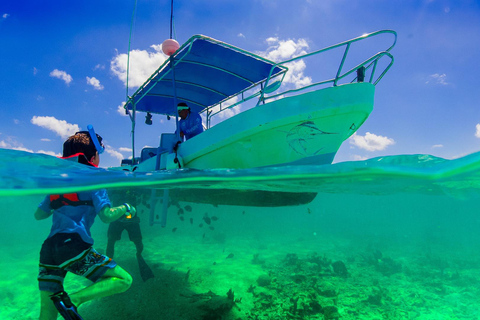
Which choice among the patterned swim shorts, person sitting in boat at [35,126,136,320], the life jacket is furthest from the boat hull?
the patterned swim shorts

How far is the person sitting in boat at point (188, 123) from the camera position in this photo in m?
6.53

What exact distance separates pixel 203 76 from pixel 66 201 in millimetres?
5898

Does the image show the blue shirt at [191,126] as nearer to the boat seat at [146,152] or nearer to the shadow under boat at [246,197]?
the shadow under boat at [246,197]

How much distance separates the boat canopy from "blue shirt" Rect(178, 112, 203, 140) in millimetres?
417

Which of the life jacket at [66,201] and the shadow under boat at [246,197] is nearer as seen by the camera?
the life jacket at [66,201]

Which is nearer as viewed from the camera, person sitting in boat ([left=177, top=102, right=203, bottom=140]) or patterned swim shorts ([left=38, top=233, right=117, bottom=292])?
patterned swim shorts ([left=38, top=233, right=117, bottom=292])

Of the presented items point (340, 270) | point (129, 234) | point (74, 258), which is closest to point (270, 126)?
point (74, 258)

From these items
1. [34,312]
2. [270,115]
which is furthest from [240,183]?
[34,312]

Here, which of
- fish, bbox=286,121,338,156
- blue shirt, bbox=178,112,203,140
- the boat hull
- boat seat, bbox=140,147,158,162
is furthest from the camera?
boat seat, bbox=140,147,158,162

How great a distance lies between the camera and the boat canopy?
5.88m

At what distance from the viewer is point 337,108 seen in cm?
505

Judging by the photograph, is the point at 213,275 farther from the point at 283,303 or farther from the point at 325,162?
the point at 325,162

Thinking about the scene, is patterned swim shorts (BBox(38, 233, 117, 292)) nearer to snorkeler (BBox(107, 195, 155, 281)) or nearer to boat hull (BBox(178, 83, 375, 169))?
boat hull (BBox(178, 83, 375, 169))

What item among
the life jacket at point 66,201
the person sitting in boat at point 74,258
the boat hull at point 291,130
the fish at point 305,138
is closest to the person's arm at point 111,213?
the person sitting in boat at point 74,258
